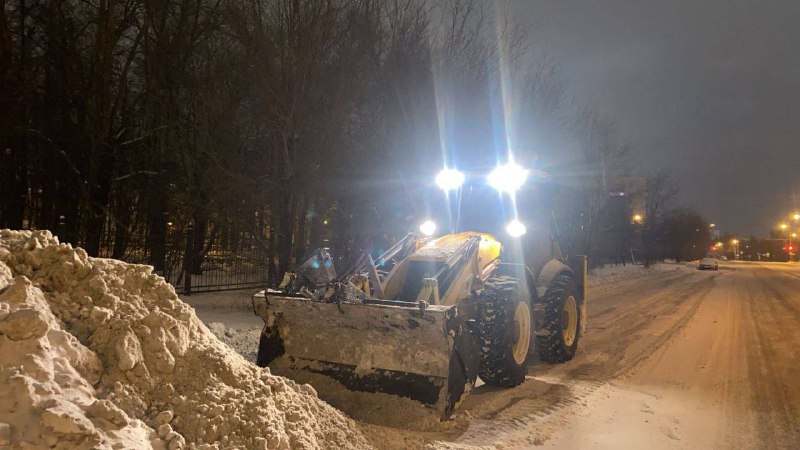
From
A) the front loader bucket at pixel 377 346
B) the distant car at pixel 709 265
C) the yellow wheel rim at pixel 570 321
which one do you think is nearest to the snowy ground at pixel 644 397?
the yellow wheel rim at pixel 570 321

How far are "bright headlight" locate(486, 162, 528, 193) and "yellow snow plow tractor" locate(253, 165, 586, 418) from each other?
82 centimetres

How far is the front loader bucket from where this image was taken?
16.1ft

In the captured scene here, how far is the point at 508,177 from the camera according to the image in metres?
7.29

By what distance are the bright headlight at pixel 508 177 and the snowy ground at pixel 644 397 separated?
243cm

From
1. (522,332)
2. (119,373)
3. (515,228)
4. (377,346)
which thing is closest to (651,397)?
(522,332)

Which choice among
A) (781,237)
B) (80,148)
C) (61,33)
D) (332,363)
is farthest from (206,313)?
(781,237)

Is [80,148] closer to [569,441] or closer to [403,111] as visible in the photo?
[403,111]

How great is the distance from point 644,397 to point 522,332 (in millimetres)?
1476

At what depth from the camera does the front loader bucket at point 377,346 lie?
4.90m

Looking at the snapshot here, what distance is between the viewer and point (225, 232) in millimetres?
15703

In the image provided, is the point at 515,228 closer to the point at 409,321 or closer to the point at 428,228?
the point at 428,228

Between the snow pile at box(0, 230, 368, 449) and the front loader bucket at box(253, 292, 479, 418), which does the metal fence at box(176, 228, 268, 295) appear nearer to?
the front loader bucket at box(253, 292, 479, 418)

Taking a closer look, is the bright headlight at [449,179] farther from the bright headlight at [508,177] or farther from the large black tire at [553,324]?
the large black tire at [553,324]

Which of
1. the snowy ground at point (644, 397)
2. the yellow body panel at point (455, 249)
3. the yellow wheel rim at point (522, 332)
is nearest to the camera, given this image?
the snowy ground at point (644, 397)
